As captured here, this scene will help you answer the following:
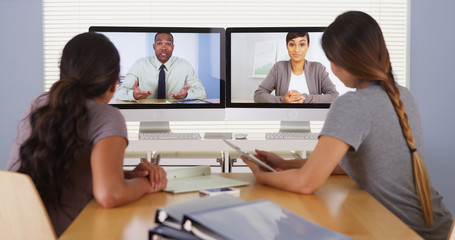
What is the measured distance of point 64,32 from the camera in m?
4.02

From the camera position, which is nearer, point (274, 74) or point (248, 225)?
point (248, 225)

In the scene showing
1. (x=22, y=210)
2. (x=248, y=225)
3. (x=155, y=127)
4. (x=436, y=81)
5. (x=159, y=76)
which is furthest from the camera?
(x=436, y=81)

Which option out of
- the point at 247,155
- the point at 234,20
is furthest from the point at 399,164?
the point at 234,20

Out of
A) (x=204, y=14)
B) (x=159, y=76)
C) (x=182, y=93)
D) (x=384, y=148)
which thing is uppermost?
(x=204, y=14)

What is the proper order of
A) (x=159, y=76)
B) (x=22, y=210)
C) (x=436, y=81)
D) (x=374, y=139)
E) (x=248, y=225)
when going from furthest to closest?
(x=436, y=81) < (x=159, y=76) < (x=374, y=139) < (x=22, y=210) < (x=248, y=225)

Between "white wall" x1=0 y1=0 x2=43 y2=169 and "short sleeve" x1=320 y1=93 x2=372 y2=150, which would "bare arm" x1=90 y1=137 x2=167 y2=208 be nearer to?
"short sleeve" x1=320 y1=93 x2=372 y2=150

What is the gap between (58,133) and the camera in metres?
1.38

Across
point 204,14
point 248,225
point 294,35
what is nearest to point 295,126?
point 294,35

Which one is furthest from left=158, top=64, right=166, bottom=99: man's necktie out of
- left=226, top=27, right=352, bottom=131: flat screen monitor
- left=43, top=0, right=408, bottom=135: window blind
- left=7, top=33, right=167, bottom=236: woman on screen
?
left=7, top=33, right=167, bottom=236: woman on screen

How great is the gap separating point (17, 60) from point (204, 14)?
1447 millimetres

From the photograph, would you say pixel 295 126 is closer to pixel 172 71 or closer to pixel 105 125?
pixel 172 71

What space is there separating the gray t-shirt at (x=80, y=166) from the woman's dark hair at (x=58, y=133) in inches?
0.9

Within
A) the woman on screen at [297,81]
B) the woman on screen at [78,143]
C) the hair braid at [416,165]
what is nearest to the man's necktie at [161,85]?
the woman on screen at [297,81]

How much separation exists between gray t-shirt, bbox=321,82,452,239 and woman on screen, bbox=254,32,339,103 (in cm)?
162
